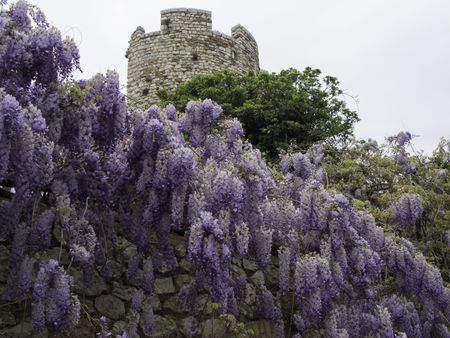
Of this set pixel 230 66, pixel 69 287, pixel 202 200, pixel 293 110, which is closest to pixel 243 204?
pixel 202 200

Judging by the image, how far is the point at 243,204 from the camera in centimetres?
422

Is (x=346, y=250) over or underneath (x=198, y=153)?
underneath

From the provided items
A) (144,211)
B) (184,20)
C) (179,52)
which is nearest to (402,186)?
(144,211)

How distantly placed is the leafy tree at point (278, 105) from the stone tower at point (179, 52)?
70.5 inches

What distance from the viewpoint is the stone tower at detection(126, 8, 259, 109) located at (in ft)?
45.4

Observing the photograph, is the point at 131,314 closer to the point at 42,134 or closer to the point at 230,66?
the point at 42,134

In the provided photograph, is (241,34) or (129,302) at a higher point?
(241,34)

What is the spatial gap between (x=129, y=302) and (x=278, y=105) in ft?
23.1

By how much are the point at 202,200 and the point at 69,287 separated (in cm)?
98

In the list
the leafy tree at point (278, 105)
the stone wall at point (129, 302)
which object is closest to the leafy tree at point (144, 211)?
the stone wall at point (129, 302)

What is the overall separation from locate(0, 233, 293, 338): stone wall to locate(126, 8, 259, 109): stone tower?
9.19 m

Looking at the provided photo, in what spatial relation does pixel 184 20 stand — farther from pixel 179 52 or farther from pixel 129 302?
pixel 129 302

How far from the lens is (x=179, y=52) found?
14133 millimetres

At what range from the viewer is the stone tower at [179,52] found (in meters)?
13.9
